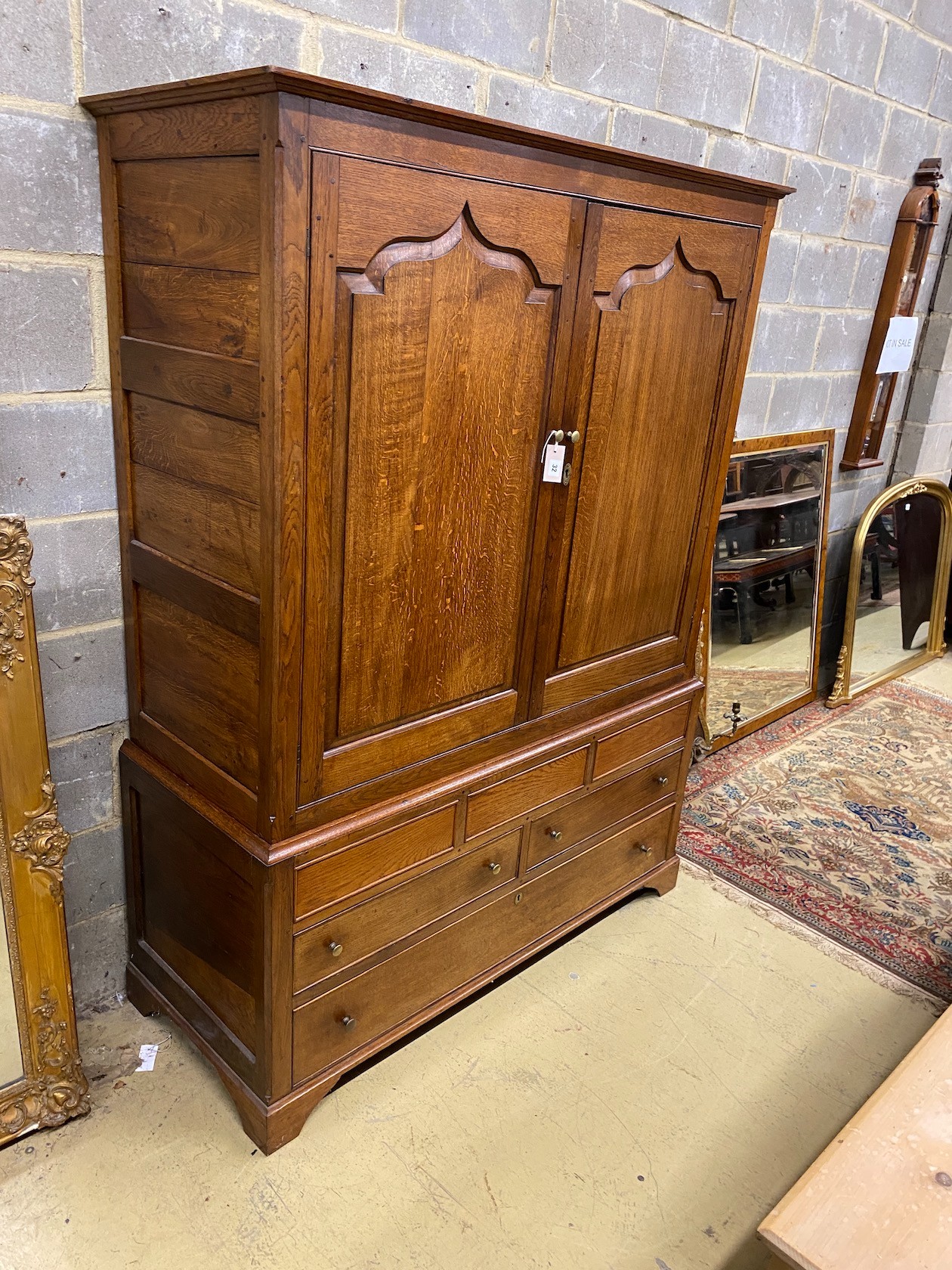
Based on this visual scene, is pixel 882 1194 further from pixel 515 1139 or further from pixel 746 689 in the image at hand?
pixel 746 689

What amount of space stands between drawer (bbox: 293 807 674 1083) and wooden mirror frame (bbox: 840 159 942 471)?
2024mm

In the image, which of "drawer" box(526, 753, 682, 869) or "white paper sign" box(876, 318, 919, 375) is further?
"white paper sign" box(876, 318, 919, 375)

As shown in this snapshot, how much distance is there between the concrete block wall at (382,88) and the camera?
57.1 inches

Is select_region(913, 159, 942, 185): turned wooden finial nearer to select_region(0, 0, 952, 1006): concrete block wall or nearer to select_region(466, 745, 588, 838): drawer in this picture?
select_region(0, 0, 952, 1006): concrete block wall

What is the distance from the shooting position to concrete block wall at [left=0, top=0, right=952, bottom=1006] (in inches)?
57.1

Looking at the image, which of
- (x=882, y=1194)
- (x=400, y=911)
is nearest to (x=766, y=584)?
(x=400, y=911)

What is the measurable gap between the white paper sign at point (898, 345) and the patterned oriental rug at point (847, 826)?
4.48 feet

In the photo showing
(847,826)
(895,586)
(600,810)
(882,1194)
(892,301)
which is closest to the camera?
(882,1194)

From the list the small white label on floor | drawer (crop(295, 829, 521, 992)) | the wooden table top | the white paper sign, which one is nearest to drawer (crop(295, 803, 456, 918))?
drawer (crop(295, 829, 521, 992))

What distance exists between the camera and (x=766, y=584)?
11.0ft

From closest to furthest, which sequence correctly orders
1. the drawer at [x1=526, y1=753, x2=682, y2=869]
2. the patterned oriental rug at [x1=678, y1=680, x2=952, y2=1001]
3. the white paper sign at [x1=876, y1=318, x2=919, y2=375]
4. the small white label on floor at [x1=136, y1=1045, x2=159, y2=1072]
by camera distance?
the small white label on floor at [x1=136, y1=1045, x2=159, y2=1072] < the drawer at [x1=526, y1=753, x2=682, y2=869] < the patterned oriental rug at [x1=678, y1=680, x2=952, y2=1001] < the white paper sign at [x1=876, y1=318, x2=919, y2=375]

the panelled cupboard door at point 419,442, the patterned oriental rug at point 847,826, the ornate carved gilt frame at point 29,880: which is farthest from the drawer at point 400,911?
the patterned oriental rug at point 847,826

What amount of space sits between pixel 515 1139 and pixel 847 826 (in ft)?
5.32

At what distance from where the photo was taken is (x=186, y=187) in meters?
1.32
